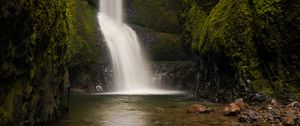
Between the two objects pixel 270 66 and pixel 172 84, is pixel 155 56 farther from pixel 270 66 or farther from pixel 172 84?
pixel 270 66

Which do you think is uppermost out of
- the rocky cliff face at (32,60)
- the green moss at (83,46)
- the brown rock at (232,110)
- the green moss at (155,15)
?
the green moss at (155,15)

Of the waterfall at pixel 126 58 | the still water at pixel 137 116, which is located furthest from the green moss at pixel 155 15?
the still water at pixel 137 116

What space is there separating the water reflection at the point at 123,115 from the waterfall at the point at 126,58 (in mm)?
12431

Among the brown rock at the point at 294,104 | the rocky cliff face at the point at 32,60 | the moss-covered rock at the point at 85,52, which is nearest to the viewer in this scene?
the rocky cliff face at the point at 32,60

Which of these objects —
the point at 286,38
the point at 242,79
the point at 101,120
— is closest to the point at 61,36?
the point at 101,120

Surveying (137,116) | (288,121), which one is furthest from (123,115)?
(288,121)

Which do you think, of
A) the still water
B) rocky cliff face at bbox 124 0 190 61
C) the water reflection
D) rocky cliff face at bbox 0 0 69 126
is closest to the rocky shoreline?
the still water

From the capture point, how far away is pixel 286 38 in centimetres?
2256

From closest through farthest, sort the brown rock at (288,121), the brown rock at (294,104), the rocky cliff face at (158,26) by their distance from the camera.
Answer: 1. the brown rock at (288,121)
2. the brown rock at (294,104)
3. the rocky cliff face at (158,26)

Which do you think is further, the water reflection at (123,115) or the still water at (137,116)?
the water reflection at (123,115)

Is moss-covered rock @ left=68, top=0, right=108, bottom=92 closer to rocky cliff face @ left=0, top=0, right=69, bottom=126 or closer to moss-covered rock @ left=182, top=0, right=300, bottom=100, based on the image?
moss-covered rock @ left=182, top=0, right=300, bottom=100

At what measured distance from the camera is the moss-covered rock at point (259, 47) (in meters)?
22.3

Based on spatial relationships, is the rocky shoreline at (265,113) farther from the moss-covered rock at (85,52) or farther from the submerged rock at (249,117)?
the moss-covered rock at (85,52)

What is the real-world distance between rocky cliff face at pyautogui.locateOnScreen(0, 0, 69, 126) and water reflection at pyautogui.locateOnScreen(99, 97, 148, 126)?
6.51 ft
